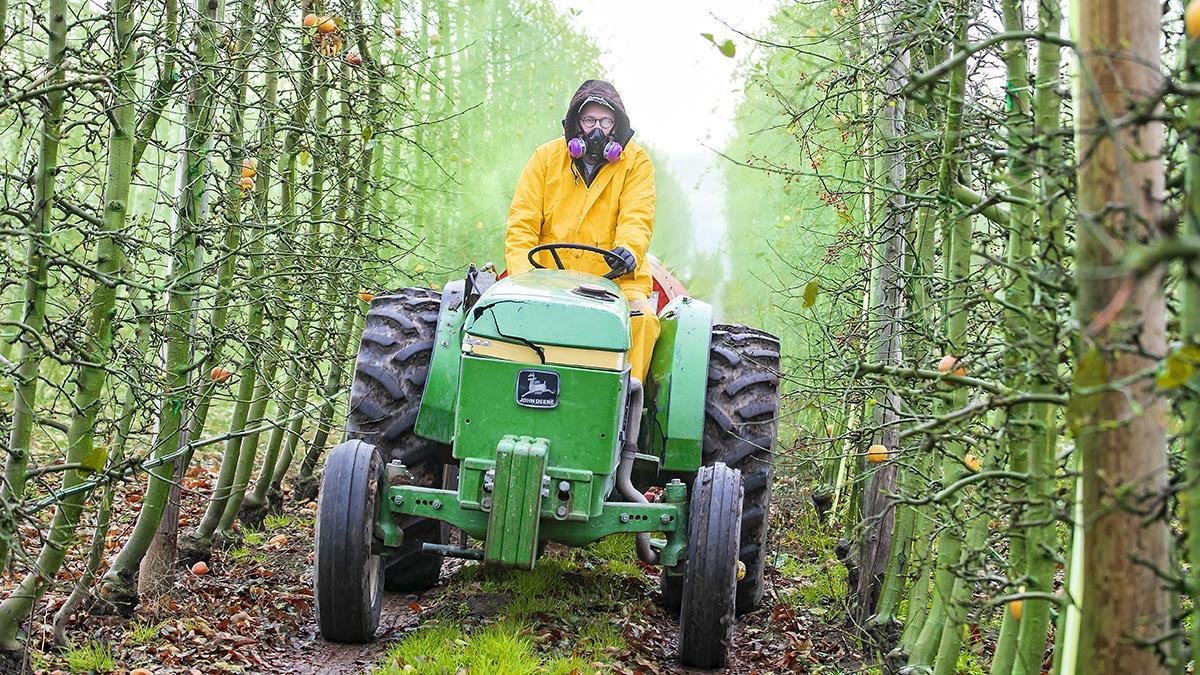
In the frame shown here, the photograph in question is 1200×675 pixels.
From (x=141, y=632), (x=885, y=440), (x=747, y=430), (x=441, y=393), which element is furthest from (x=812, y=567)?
(x=141, y=632)

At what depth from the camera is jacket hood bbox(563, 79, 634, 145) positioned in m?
7.09

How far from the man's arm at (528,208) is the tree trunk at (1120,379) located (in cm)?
452

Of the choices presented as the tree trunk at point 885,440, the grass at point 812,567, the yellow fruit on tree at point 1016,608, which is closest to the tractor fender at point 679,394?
the tree trunk at point 885,440

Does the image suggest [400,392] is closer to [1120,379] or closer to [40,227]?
[40,227]

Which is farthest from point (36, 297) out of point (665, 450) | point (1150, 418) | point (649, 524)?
point (1150, 418)

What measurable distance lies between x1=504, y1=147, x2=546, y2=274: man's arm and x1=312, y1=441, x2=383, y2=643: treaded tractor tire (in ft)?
6.32

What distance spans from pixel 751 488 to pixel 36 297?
3.48 m

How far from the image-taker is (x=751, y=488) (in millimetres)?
6184

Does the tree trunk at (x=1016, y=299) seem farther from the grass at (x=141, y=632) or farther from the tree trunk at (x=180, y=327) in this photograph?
the grass at (x=141, y=632)

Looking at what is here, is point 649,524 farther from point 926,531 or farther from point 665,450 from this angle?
point 926,531

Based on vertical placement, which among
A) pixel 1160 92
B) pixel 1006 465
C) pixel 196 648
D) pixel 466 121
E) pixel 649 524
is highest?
pixel 466 121

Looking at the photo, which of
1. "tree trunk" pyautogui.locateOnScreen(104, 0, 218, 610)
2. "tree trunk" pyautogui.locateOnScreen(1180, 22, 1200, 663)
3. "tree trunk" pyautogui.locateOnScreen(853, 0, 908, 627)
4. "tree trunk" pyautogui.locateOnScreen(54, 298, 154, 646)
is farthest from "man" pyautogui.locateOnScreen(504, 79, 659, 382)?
"tree trunk" pyautogui.locateOnScreen(1180, 22, 1200, 663)

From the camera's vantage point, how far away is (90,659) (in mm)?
4965

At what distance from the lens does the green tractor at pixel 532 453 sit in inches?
201
